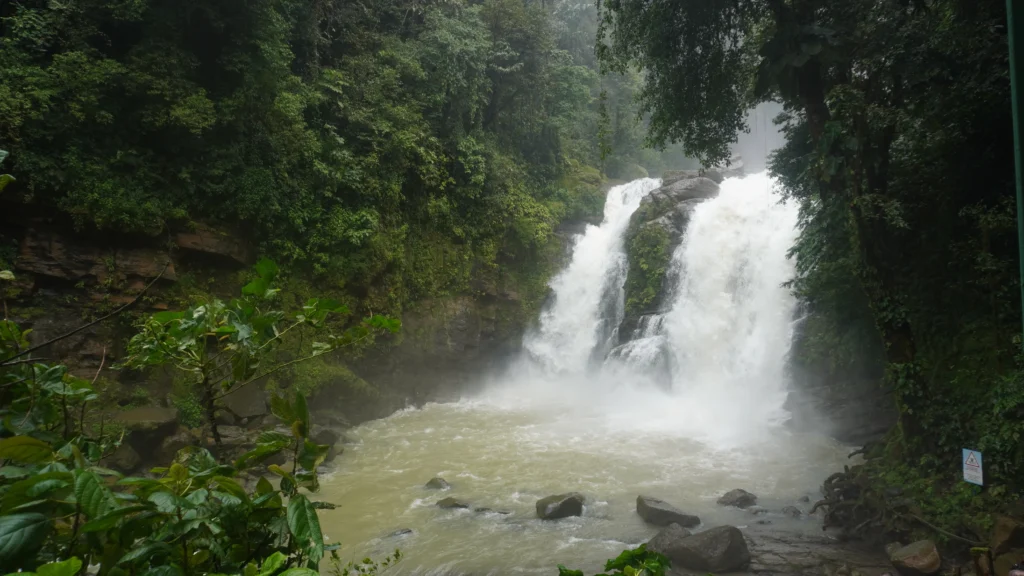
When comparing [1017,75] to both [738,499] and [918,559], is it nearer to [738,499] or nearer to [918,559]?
[918,559]

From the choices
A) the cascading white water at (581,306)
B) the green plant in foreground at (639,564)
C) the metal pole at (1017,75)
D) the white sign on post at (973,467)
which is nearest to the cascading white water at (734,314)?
the cascading white water at (581,306)

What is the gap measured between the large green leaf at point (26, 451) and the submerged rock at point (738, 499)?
8.29 metres

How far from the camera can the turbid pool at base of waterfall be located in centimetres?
685

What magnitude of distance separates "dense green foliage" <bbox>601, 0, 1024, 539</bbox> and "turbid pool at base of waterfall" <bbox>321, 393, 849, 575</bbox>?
66.3 inches

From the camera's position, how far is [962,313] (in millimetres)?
6770

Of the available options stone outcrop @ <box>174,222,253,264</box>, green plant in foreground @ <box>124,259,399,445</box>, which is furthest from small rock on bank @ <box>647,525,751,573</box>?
stone outcrop @ <box>174,222,253,264</box>

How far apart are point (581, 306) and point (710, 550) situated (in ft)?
37.7

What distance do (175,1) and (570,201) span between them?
12817 mm

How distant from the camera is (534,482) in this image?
A: 29.7 ft

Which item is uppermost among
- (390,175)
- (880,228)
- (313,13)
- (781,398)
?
(313,13)

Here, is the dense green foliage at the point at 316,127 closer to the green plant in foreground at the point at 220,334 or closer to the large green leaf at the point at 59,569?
the green plant in foreground at the point at 220,334

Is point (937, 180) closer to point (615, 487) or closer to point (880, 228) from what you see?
point (880, 228)

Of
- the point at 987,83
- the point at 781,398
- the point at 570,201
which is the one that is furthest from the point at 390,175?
the point at 987,83

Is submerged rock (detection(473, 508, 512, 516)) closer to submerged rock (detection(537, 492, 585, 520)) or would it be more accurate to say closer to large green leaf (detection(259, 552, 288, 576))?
submerged rock (detection(537, 492, 585, 520))
